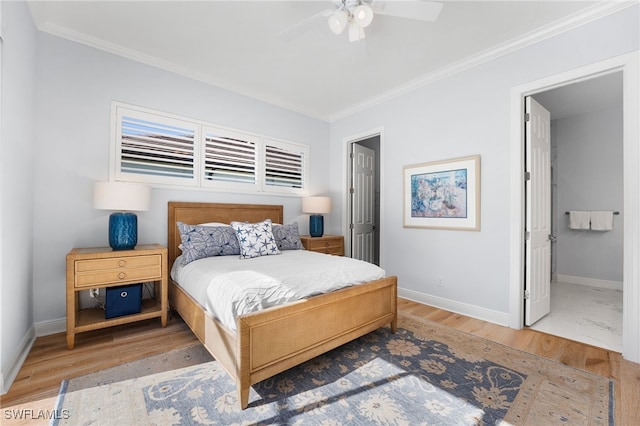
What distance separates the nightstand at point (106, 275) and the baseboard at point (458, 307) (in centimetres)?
289

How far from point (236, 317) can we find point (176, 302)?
151 centimetres

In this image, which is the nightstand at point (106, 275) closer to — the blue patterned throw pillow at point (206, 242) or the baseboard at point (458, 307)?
the blue patterned throw pillow at point (206, 242)

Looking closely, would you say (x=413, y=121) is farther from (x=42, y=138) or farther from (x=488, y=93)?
(x=42, y=138)

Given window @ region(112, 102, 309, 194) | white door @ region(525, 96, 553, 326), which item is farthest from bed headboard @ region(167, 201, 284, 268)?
white door @ region(525, 96, 553, 326)

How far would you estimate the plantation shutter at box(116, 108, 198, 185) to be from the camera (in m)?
2.95

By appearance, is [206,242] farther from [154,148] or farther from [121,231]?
[154,148]

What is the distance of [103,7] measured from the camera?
2.33 m

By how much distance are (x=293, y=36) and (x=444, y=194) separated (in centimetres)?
233

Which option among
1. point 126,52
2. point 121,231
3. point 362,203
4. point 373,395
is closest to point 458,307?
point 373,395

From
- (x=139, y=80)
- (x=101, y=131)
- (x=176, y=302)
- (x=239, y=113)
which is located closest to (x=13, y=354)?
(x=176, y=302)

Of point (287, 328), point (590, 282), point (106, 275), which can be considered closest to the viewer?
point (287, 328)

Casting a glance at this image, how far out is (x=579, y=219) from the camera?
4.51 meters

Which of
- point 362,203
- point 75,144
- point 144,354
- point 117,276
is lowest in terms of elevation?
point 144,354

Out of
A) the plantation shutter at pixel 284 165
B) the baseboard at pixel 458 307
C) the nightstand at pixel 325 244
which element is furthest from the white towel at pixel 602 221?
the plantation shutter at pixel 284 165
